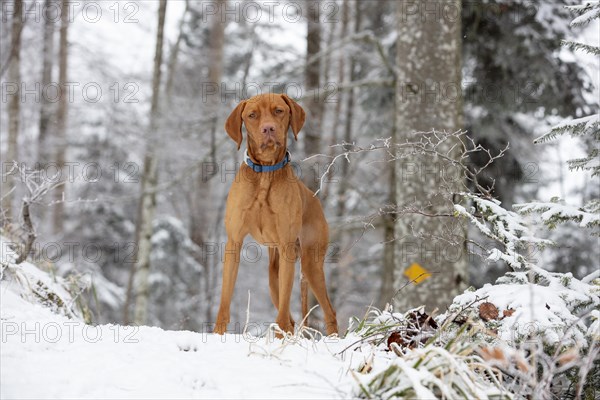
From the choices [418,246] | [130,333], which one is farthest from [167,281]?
[130,333]

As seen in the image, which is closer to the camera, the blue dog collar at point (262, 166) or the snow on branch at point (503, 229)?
the snow on branch at point (503, 229)

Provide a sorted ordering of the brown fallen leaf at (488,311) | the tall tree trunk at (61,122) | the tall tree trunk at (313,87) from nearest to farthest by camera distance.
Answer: the brown fallen leaf at (488,311), the tall tree trunk at (313,87), the tall tree trunk at (61,122)

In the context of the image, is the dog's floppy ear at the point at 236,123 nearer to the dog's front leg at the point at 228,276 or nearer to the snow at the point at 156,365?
the dog's front leg at the point at 228,276

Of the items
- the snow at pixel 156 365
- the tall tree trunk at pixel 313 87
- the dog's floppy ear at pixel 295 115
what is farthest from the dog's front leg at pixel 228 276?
the tall tree trunk at pixel 313 87

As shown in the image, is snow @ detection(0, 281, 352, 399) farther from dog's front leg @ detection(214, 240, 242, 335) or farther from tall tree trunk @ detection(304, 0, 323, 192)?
tall tree trunk @ detection(304, 0, 323, 192)

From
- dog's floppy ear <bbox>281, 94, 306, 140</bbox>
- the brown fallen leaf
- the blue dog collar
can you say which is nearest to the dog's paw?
the blue dog collar

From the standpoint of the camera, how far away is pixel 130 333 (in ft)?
9.57

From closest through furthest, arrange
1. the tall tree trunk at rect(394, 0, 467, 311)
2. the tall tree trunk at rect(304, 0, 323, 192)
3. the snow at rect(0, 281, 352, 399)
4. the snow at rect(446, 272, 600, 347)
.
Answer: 1. the snow at rect(0, 281, 352, 399)
2. the snow at rect(446, 272, 600, 347)
3. the tall tree trunk at rect(394, 0, 467, 311)
4. the tall tree trunk at rect(304, 0, 323, 192)

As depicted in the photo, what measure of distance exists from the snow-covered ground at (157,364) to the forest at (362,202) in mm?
14

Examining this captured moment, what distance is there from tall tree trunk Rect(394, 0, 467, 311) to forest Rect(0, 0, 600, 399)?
2 cm

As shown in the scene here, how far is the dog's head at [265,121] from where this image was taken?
3.24 meters

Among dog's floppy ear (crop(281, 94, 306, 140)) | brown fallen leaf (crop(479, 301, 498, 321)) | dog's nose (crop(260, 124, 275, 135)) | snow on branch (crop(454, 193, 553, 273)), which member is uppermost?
dog's floppy ear (crop(281, 94, 306, 140))

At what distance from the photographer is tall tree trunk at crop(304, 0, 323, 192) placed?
34.9ft

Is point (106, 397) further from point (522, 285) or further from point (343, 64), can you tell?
point (343, 64)
